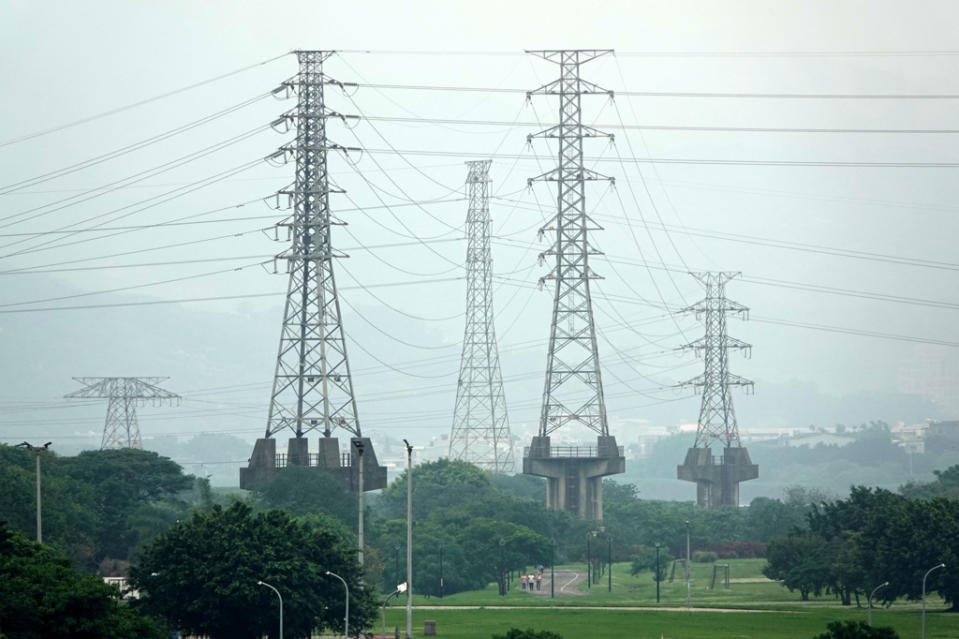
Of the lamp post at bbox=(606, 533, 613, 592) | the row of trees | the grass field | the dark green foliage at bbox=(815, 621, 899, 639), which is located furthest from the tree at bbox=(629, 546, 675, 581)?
the dark green foliage at bbox=(815, 621, 899, 639)

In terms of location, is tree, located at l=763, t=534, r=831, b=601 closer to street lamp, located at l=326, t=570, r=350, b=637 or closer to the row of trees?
the row of trees

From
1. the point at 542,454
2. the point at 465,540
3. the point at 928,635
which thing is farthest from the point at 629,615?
the point at 542,454

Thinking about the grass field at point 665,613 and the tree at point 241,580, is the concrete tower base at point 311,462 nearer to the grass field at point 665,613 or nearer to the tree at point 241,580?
the grass field at point 665,613

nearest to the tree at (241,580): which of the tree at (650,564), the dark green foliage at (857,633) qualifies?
the dark green foliage at (857,633)

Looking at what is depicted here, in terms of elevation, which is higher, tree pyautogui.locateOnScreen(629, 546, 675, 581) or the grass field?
tree pyautogui.locateOnScreen(629, 546, 675, 581)

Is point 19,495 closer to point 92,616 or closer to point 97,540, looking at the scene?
point 97,540

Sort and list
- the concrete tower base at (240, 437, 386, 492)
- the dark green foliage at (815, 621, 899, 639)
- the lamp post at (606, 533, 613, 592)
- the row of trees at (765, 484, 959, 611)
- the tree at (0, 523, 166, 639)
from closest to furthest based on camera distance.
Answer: the tree at (0, 523, 166, 639)
the dark green foliage at (815, 621, 899, 639)
the row of trees at (765, 484, 959, 611)
the concrete tower base at (240, 437, 386, 492)
the lamp post at (606, 533, 613, 592)

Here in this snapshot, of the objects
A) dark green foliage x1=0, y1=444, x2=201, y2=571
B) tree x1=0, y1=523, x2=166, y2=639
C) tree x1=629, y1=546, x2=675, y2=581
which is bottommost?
tree x1=629, y1=546, x2=675, y2=581

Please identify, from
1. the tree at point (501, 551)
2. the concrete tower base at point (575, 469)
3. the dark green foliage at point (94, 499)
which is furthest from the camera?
the concrete tower base at point (575, 469)

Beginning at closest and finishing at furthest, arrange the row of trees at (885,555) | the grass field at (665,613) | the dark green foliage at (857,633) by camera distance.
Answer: the dark green foliage at (857,633), the grass field at (665,613), the row of trees at (885,555)
